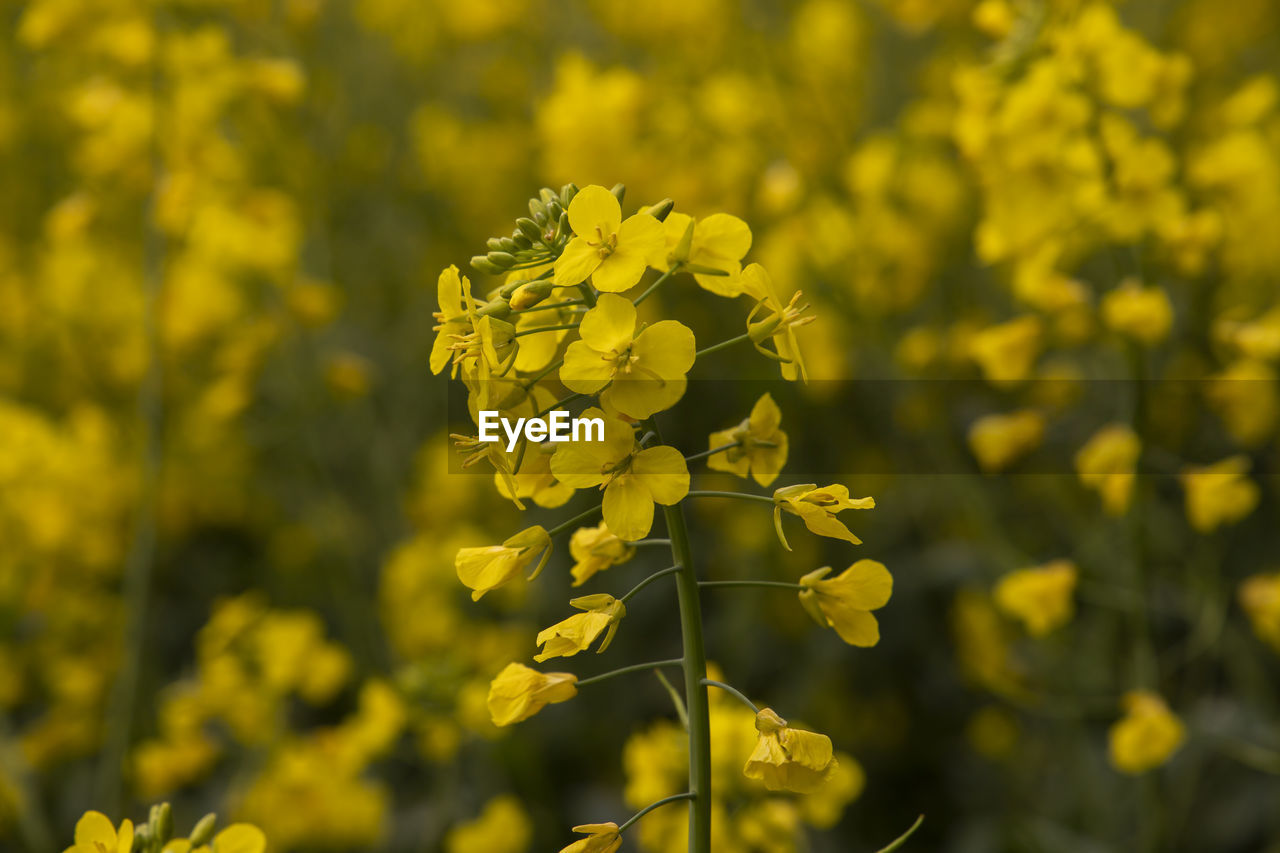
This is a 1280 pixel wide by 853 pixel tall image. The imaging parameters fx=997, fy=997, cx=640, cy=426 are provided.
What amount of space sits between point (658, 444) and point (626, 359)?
0.36 ft

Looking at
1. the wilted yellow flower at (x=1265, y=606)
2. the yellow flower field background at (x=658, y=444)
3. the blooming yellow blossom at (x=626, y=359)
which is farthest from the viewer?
the wilted yellow flower at (x=1265, y=606)

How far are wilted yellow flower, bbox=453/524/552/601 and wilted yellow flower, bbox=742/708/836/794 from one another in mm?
265

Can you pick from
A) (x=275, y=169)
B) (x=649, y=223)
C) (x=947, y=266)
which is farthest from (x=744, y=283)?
(x=275, y=169)

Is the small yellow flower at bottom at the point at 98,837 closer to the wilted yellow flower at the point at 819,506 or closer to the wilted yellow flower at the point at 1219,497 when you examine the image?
the wilted yellow flower at the point at 819,506

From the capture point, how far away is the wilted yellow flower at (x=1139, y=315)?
5.49 feet

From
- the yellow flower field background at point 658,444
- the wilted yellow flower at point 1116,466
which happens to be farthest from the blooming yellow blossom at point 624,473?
the wilted yellow flower at point 1116,466

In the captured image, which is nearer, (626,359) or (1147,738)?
(626,359)

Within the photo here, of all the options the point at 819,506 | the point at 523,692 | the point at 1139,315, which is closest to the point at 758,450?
the point at 819,506

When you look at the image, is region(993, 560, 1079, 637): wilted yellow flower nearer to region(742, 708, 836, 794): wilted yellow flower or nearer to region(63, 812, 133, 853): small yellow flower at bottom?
region(742, 708, 836, 794): wilted yellow flower

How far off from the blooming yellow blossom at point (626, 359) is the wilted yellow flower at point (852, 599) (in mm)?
243

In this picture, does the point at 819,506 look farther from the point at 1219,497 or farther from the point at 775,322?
the point at 1219,497

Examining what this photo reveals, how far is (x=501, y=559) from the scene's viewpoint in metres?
0.95

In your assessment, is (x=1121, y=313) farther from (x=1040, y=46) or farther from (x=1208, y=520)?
(x=1040, y=46)

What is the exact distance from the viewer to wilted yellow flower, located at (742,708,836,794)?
866 millimetres
